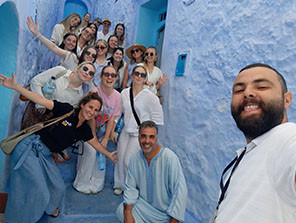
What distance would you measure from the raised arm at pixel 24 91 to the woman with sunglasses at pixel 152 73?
169 cm

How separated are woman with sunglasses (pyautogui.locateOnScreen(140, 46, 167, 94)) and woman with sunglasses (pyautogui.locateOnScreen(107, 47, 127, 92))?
1.57 feet

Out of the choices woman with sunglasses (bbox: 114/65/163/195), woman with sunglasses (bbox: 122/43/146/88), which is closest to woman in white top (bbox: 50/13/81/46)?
woman with sunglasses (bbox: 122/43/146/88)

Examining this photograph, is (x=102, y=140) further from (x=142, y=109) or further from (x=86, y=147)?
(x=142, y=109)

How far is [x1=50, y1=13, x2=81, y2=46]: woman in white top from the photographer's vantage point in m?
4.32

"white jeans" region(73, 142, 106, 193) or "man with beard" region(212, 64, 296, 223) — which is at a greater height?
"man with beard" region(212, 64, 296, 223)

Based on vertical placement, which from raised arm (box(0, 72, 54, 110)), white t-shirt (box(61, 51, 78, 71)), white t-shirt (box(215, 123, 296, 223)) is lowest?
white t-shirt (box(215, 123, 296, 223))

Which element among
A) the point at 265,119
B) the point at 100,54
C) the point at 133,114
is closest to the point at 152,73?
the point at 100,54

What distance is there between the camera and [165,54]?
4.32 m

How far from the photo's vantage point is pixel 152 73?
12.7 ft

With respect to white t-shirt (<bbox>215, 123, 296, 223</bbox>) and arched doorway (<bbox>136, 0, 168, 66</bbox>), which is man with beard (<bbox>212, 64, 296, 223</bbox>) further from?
arched doorway (<bbox>136, 0, 168, 66</bbox>)

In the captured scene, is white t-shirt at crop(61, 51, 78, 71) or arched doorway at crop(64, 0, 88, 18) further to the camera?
arched doorway at crop(64, 0, 88, 18)

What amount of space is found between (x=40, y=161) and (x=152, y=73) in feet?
7.53

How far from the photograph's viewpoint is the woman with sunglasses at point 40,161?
220 centimetres

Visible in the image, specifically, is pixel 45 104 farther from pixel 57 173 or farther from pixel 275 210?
pixel 275 210
